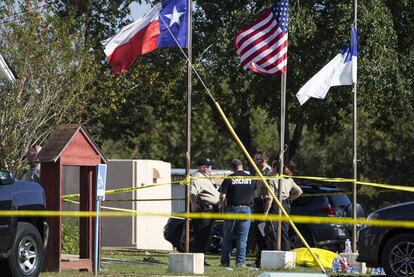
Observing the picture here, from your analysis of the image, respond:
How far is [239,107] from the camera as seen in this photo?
30.0 metres

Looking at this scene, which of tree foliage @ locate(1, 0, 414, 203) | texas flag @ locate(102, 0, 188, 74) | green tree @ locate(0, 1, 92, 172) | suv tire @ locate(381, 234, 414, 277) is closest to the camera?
suv tire @ locate(381, 234, 414, 277)

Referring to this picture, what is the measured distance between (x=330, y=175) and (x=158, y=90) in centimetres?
2102

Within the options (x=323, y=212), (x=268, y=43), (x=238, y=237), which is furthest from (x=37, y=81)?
(x=238, y=237)

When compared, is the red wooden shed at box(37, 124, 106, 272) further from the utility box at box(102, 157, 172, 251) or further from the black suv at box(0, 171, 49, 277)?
the utility box at box(102, 157, 172, 251)

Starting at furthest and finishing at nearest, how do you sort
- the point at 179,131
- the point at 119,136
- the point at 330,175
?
1. the point at 179,131
2. the point at 330,175
3. the point at 119,136

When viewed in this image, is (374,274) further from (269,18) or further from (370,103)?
(370,103)

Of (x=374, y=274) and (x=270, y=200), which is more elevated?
(x=270, y=200)

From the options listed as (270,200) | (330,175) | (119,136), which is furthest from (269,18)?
(330,175)

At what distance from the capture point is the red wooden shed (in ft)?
47.5

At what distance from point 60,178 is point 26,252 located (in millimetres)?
2162

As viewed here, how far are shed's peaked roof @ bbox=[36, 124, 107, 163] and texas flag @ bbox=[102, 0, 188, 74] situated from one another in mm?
1272

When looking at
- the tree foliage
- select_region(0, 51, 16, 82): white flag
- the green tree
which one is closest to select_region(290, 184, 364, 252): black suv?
the tree foliage

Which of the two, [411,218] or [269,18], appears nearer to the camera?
[411,218]

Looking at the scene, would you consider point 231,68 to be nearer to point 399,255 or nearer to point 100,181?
point 100,181
